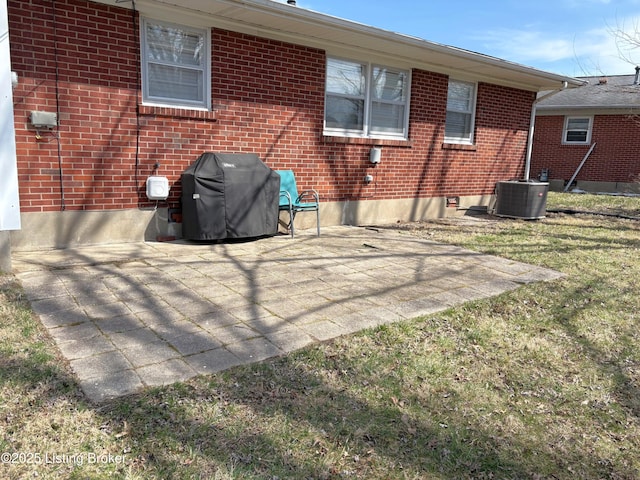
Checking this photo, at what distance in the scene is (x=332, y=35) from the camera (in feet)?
21.7

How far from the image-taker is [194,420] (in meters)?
2.23

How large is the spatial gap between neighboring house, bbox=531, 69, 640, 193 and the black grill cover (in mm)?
14917

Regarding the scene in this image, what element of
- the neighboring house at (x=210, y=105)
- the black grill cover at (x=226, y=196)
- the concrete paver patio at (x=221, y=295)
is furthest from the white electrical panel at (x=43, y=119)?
the black grill cover at (x=226, y=196)

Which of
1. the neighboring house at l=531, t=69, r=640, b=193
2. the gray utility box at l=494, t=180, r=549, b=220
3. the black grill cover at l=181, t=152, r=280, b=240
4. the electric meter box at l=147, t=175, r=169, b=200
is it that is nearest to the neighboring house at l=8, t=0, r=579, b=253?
the electric meter box at l=147, t=175, r=169, b=200

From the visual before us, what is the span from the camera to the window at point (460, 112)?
359 inches

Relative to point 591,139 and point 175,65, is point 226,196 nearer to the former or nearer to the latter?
point 175,65

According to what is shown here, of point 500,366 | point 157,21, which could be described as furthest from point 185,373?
point 157,21

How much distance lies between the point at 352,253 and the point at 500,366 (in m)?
2.96

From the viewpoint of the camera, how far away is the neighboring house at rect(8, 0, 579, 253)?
504 cm

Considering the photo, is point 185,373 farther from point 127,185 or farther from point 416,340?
point 127,185

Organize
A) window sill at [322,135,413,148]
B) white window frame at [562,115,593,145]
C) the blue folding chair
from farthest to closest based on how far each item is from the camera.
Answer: white window frame at [562,115,593,145]
window sill at [322,135,413,148]
the blue folding chair

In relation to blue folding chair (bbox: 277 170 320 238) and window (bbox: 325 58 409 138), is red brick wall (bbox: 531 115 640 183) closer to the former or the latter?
window (bbox: 325 58 409 138)

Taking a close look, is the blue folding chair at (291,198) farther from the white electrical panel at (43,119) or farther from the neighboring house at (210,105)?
the white electrical panel at (43,119)

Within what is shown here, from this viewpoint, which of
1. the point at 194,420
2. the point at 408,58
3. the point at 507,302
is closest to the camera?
the point at 194,420
